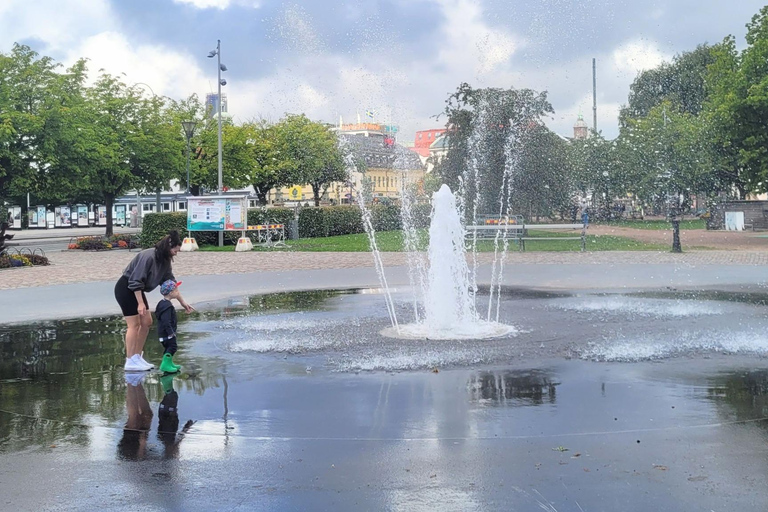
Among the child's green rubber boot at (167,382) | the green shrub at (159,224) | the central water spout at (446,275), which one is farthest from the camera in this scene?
the green shrub at (159,224)

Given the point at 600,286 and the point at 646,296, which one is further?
the point at 600,286

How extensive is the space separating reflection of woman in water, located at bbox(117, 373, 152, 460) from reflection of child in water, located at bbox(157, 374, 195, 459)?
0.10 meters

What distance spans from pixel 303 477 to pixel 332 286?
12547mm

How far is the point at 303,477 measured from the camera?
5.25 meters

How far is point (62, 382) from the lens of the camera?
331 inches

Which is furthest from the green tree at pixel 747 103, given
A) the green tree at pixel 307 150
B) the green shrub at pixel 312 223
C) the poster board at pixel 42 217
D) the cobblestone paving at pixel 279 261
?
the poster board at pixel 42 217

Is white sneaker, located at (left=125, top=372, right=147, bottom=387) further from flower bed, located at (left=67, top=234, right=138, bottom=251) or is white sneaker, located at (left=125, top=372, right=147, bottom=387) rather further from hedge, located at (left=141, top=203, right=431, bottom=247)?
flower bed, located at (left=67, top=234, right=138, bottom=251)

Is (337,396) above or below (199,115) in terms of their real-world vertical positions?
below

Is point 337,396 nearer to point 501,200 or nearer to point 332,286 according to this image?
point 332,286

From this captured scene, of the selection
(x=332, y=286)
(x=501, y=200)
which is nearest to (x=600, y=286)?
(x=332, y=286)

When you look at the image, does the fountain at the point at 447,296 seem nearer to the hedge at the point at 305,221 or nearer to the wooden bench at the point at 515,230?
the wooden bench at the point at 515,230

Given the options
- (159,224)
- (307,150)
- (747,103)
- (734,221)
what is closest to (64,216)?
(307,150)

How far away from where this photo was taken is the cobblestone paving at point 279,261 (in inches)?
838

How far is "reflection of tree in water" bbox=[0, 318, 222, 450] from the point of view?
6.64 metres
